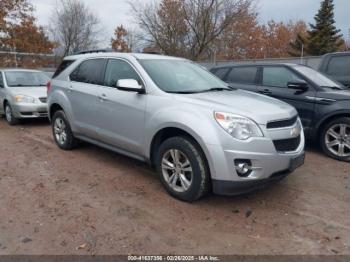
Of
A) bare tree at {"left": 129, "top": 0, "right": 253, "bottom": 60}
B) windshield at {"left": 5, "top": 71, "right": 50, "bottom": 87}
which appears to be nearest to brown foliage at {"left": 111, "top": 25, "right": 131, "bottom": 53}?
bare tree at {"left": 129, "top": 0, "right": 253, "bottom": 60}

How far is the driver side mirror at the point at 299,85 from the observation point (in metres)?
5.93

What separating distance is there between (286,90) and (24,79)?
23.8ft

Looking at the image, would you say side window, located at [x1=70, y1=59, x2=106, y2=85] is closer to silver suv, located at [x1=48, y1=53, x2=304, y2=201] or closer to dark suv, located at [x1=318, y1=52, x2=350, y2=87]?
silver suv, located at [x1=48, y1=53, x2=304, y2=201]

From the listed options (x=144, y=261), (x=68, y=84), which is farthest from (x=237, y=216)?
(x=68, y=84)

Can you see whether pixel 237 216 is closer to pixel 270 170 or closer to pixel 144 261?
pixel 270 170

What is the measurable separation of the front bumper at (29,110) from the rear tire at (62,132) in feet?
8.58

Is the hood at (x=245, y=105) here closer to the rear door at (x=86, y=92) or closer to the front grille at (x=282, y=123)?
the front grille at (x=282, y=123)

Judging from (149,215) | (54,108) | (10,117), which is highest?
(54,108)

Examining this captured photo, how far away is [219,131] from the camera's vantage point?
3.44m

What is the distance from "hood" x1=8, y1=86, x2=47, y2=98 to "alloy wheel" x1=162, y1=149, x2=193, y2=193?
583 cm

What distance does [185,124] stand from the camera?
3.65 m

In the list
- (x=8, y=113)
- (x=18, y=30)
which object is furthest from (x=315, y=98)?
(x=18, y=30)

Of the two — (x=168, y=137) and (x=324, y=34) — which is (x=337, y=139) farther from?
(x=324, y=34)

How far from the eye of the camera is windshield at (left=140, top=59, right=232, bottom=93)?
4275mm
